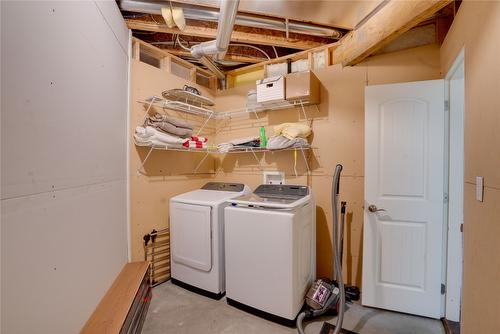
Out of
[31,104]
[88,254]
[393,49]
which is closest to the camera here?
[31,104]

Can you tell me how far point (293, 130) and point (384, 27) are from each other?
3.72 ft

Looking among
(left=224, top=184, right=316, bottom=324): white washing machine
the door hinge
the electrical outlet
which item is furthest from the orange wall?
the electrical outlet

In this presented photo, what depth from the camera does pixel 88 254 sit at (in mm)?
1348

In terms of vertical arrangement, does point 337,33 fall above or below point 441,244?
above

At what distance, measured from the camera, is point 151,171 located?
97.3 inches

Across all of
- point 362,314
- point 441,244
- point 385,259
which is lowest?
point 362,314

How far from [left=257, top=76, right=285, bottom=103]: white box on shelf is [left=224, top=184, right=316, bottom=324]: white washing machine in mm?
1063

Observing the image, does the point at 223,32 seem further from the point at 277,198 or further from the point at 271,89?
the point at 277,198

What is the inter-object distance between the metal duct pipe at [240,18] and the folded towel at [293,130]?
0.94m

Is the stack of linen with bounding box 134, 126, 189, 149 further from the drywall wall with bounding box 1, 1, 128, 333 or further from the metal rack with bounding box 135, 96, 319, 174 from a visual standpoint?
the drywall wall with bounding box 1, 1, 128, 333

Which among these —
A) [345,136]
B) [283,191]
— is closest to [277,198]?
[283,191]

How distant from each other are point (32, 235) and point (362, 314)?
2461mm

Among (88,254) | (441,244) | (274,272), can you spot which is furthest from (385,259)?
(88,254)

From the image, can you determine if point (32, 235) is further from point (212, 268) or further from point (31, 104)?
point (212, 268)
